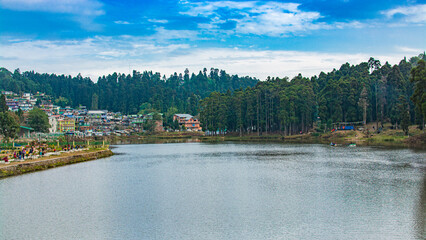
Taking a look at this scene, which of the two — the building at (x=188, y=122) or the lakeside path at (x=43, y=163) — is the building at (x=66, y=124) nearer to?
the building at (x=188, y=122)

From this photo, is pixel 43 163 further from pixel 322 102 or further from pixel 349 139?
pixel 322 102

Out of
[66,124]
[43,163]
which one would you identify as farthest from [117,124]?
[43,163]

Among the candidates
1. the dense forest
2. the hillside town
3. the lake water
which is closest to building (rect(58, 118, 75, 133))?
the hillside town

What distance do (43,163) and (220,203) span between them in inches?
1145

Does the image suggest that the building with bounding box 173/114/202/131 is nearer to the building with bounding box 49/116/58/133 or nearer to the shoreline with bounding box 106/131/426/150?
the shoreline with bounding box 106/131/426/150

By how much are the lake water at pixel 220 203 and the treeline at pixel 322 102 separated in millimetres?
54088

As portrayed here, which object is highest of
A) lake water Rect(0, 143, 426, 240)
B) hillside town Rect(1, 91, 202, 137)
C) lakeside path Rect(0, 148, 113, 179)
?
hillside town Rect(1, 91, 202, 137)

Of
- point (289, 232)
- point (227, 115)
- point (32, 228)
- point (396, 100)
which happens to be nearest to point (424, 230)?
point (289, 232)

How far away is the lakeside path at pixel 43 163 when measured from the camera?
143ft

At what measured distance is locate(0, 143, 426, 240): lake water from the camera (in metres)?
23.3

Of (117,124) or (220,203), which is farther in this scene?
(117,124)

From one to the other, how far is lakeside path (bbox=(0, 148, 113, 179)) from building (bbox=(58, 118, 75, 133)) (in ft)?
344

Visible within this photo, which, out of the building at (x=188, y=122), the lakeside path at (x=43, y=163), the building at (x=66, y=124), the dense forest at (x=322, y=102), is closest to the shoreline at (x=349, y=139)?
the dense forest at (x=322, y=102)

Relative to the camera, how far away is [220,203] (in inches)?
1196
